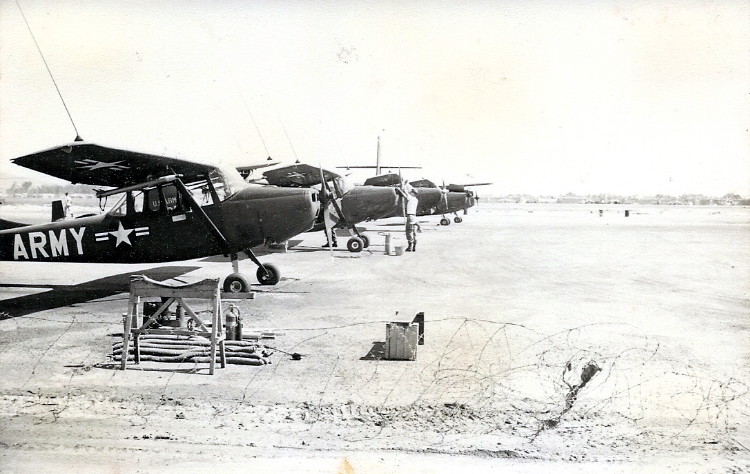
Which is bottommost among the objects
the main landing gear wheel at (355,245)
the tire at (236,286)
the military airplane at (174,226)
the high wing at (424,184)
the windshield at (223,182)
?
the main landing gear wheel at (355,245)

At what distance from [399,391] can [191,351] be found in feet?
9.59

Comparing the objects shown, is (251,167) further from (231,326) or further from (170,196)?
(231,326)

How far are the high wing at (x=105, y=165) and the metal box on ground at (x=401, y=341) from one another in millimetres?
5617

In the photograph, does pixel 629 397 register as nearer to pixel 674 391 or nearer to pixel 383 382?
pixel 674 391

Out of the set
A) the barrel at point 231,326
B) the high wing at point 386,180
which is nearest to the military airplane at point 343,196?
the high wing at point 386,180

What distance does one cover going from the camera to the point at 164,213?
11703 millimetres

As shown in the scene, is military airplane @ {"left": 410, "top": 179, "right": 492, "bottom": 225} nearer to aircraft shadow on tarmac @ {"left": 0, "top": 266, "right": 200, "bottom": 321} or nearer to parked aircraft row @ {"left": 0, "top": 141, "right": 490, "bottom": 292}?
aircraft shadow on tarmac @ {"left": 0, "top": 266, "right": 200, "bottom": 321}

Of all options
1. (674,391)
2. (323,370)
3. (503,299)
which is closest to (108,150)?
(323,370)

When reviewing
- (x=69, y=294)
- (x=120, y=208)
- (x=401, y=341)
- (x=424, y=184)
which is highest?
(x=424, y=184)

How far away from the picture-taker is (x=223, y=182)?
1180cm

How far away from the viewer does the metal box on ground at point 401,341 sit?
7270 millimetres

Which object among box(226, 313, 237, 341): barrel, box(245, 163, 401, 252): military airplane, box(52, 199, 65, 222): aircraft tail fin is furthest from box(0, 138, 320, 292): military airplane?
box(245, 163, 401, 252): military airplane

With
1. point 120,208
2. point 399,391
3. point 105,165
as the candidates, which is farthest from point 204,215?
point 399,391

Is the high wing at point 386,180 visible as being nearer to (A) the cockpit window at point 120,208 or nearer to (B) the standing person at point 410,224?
(B) the standing person at point 410,224
